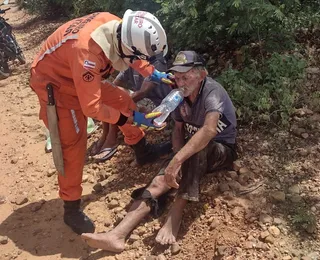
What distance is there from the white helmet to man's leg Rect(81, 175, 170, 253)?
0.98m

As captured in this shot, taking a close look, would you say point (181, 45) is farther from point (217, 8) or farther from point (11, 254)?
point (11, 254)

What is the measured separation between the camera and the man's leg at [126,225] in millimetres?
3172

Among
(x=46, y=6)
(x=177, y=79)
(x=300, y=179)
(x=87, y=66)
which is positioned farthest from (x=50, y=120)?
(x=46, y=6)

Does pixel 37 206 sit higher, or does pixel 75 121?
pixel 75 121

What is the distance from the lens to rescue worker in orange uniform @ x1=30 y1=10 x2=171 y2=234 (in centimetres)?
304

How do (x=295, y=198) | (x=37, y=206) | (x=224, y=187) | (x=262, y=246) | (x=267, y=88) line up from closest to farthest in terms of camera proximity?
1. (x=262, y=246)
2. (x=295, y=198)
3. (x=224, y=187)
4. (x=37, y=206)
5. (x=267, y=88)

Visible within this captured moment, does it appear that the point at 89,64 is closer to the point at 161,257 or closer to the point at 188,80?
the point at 188,80

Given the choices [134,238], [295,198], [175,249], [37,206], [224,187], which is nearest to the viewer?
[175,249]

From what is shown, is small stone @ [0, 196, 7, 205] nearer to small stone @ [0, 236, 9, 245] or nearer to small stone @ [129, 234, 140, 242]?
small stone @ [0, 236, 9, 245]

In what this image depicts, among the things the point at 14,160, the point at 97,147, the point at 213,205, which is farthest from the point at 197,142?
the point at 14,160

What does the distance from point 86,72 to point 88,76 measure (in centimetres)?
3

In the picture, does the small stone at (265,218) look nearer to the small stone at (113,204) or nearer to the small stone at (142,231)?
the small stone at (142,231)

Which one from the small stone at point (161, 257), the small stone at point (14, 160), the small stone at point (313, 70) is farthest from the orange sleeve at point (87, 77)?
the small stone at point (313, 70)

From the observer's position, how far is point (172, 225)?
10.4ft
